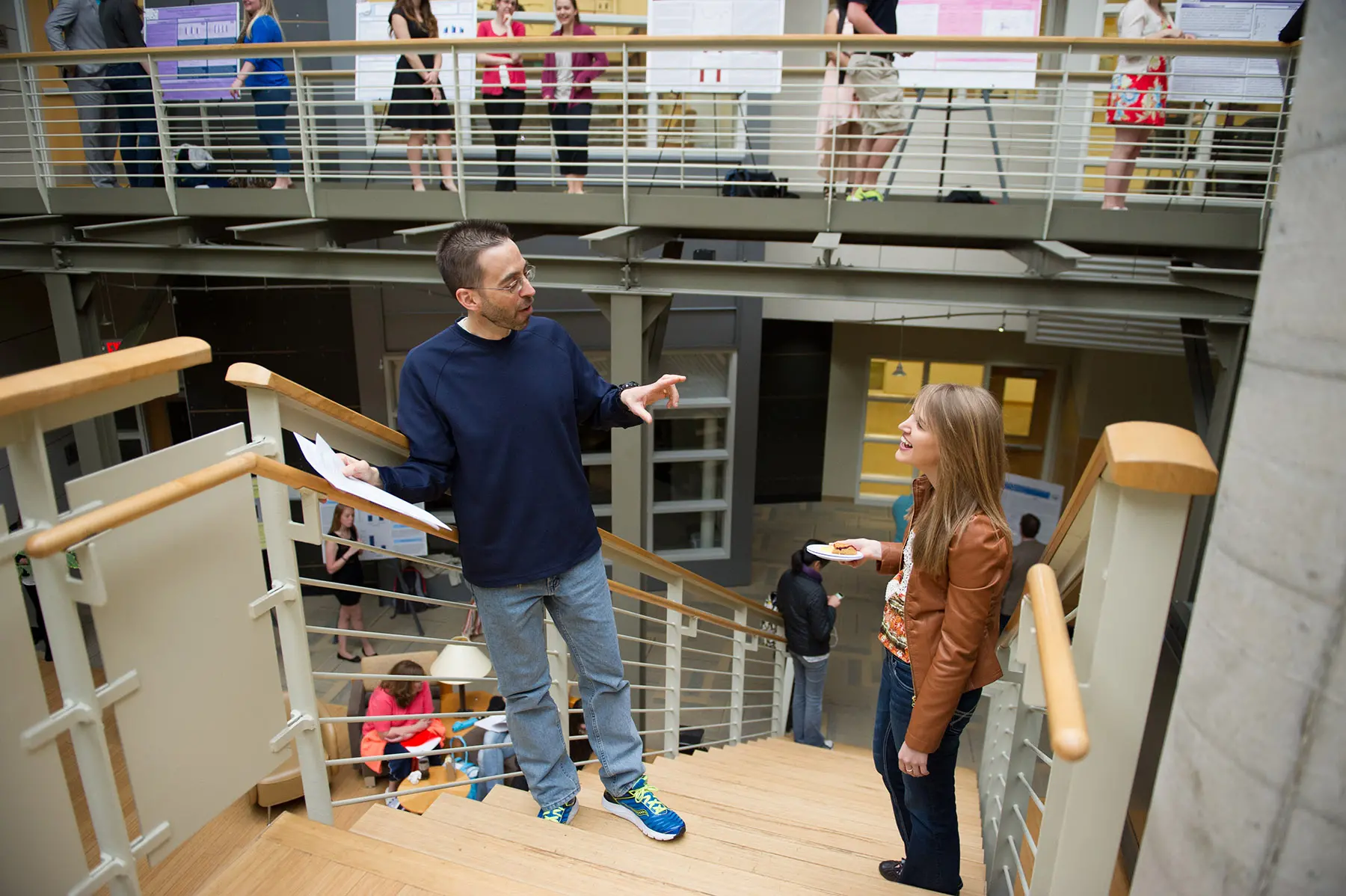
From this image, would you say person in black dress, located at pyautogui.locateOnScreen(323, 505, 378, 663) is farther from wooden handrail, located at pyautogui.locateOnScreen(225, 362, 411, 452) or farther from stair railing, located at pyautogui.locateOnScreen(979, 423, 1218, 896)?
stair railing, located at pyautogui.locateOnScreen(979, 423, 1218, 896)

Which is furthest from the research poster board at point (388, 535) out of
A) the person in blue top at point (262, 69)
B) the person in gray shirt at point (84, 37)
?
the person in gray shirt at point (84, 37)

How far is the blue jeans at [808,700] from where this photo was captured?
21.1 ft

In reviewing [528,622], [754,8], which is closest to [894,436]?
[754,8]

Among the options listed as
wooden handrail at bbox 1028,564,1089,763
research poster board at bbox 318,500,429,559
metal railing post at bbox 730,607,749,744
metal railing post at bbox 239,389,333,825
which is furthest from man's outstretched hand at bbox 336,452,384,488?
research poster board at bbox 318,500,429,559

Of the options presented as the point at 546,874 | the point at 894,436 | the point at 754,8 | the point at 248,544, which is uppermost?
the point at 754,8

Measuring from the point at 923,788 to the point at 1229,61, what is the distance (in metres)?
5.05

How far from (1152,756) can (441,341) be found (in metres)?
5.41

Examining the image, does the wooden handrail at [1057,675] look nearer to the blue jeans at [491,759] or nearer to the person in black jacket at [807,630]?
the blue jeans at [491,759]

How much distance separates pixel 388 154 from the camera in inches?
346

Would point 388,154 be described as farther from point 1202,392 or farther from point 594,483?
point 1202,392

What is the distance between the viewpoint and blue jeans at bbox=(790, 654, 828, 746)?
6.43m

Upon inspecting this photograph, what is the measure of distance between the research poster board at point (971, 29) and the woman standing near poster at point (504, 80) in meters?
2.88

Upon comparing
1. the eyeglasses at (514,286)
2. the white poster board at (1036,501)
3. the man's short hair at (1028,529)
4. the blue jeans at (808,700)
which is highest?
the eyeglasses at (514,286)

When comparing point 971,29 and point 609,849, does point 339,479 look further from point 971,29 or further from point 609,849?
point 971,29
